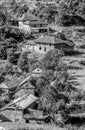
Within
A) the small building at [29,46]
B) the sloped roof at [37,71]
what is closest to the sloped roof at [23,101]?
the sloped roof at [37,71]

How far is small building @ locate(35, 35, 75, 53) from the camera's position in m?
33.6

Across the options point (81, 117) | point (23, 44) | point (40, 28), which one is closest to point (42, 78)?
point (81, 117)

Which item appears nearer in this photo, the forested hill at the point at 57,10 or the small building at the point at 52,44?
the small building at the point at 52,44

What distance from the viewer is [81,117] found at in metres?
22.4

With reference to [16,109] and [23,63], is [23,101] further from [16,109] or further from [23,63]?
[23,63]

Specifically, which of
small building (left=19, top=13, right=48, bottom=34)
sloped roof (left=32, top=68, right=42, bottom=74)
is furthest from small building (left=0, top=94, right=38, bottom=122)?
small building (left=19, top=13, right=48, bottom=34)

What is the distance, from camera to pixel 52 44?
33.6 meters

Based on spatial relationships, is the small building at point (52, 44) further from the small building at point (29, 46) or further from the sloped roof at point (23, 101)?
the sloped roof at point (23, 101)

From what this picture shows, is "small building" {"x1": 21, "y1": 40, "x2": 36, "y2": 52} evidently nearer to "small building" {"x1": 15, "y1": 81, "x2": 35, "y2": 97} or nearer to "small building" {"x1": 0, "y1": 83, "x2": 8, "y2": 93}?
"small building" {"x1": 0, "y1": 83, "x2": 8, "y2": 93}

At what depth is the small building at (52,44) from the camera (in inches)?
1324

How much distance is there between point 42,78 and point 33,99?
3.28 meters

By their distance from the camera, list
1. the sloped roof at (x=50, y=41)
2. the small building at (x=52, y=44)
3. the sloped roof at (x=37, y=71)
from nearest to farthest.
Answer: the sloped roof at (x=37, y=71)
the small building at (x=52, y=44)
the sloped roof at (x=50, y=41)

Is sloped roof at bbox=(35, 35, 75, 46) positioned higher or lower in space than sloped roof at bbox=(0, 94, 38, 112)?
higher

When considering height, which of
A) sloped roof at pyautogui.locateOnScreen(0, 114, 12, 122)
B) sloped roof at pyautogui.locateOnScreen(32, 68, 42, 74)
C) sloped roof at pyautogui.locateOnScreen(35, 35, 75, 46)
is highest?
sloped roof at pyautogui.locateOnScreen(35, 35, 75, 46)
